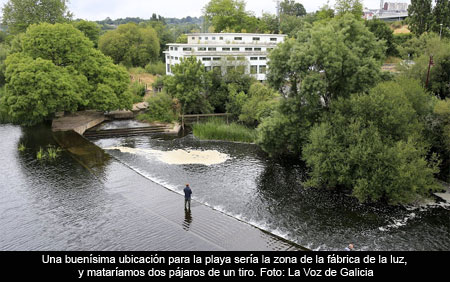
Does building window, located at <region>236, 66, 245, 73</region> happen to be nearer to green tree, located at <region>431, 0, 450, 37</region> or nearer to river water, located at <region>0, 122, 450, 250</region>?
river water, located at <region>0, 122, 450, 250</region>

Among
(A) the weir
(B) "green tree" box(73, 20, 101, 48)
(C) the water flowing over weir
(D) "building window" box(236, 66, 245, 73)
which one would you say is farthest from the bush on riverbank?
(B) "green tree" box(73, 20, 101, 48)

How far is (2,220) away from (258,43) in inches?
1745

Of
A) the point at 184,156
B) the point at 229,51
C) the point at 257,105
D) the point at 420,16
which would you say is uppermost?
the point at 420,16

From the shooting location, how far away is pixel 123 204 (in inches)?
814

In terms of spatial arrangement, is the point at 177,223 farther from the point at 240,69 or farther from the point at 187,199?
the point at 240,69

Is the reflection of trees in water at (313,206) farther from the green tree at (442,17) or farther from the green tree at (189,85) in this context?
the green tree at (442,17)

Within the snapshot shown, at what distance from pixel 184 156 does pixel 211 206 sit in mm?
10210

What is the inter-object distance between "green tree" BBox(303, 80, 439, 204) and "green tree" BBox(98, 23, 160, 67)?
51.5m

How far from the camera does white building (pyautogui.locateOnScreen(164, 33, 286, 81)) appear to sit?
48.8 meters

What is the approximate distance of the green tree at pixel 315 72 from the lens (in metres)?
24.5

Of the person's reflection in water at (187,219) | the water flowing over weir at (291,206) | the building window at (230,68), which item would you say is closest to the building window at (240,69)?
the building window at (230,68)

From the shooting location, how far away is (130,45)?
67562 mm
